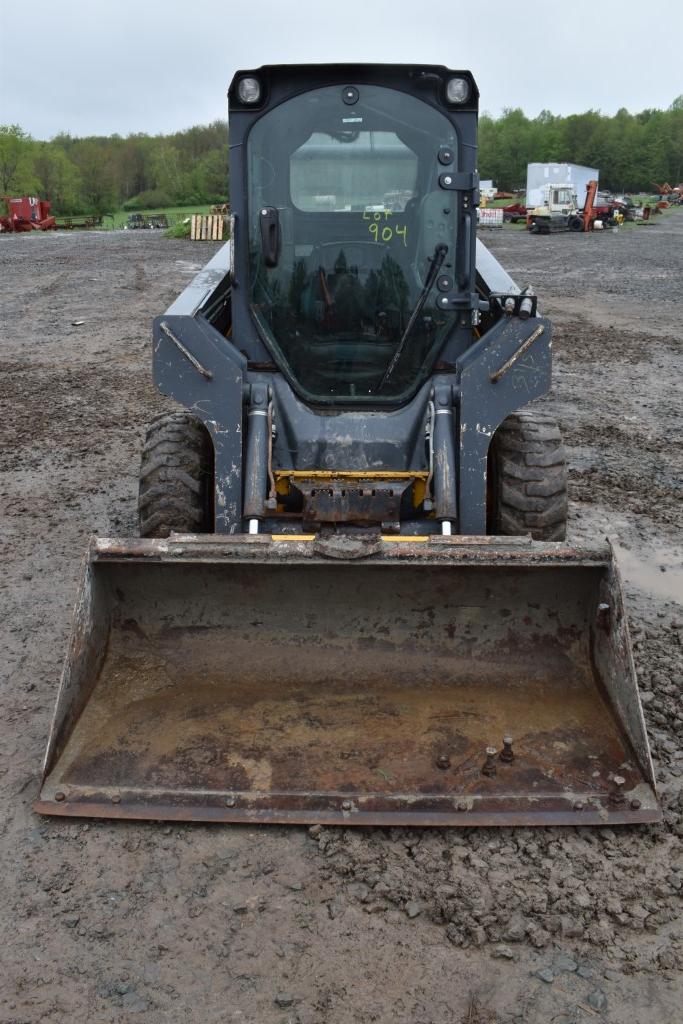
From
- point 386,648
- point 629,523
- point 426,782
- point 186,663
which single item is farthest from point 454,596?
point 629,523

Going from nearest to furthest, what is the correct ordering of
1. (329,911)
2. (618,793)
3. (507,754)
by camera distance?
(329,911) < (618,793) < (507,754)

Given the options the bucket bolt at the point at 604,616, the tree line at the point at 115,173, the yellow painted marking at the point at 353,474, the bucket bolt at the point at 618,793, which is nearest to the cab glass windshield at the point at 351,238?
the yellow painted marking at the point at 353,474

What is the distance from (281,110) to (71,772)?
3.20 metres

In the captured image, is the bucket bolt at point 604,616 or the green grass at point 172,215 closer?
the bucket bolt at point 604,616

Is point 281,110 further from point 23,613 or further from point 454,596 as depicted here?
point 23,613

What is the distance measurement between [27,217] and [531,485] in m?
42.3

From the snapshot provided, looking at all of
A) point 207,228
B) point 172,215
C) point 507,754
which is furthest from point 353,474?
point 172,215

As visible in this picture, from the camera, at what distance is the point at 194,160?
67000 millimetres

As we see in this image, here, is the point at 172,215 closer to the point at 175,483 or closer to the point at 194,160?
the point at 194,160

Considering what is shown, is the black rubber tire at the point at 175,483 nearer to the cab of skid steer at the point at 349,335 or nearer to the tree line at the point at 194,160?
the cab of skid steer at the point at 349,335

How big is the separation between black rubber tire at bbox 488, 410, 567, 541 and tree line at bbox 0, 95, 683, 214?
45297mm

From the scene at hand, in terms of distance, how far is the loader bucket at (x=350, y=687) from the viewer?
3195 mm

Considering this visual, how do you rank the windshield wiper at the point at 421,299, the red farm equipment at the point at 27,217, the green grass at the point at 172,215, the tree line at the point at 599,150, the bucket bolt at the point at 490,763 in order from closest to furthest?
the bucket bolt at the point at 490,763 → the windshield wiper at the point at 421,299 → the red farm equipment at the point at 27,217 → the green grass at the point at 172,215 → the tree line at the point at 599,150

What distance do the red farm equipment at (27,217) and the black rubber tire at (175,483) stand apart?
124ft
